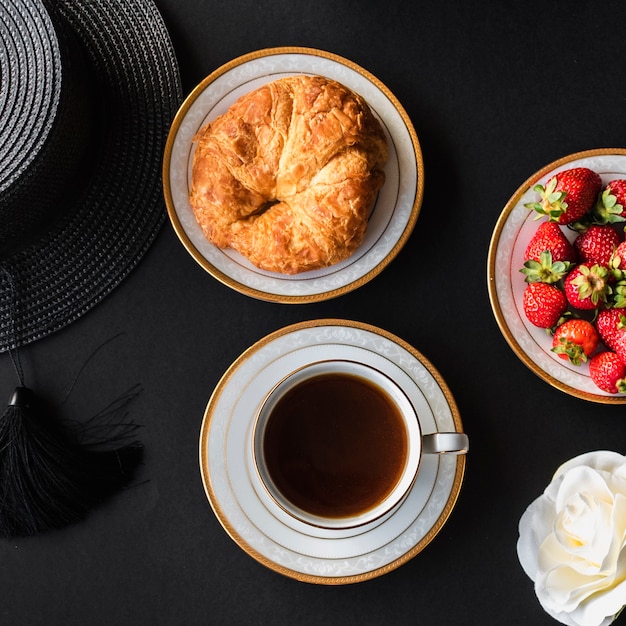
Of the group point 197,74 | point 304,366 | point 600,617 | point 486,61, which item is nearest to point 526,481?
point 600,617

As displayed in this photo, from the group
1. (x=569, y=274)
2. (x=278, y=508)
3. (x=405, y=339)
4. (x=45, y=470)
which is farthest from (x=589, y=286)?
(x=45, y=470)

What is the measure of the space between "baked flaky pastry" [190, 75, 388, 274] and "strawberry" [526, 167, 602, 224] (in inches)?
11.3

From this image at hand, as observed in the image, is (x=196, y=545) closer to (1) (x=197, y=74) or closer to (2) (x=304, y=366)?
(2) (x=304, y=366)

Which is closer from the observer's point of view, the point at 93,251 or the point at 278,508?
the point at 278,508

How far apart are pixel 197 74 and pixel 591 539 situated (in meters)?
1.09

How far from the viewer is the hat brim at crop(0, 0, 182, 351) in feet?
4.29

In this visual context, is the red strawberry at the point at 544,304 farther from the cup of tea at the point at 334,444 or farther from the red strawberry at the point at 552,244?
the cup of tea at the point at 334,444

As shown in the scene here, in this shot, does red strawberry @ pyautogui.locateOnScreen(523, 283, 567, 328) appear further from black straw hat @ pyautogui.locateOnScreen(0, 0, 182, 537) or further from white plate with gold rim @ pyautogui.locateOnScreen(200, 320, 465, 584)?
black straw hat @ pyautogui.locateOnScreen(0, 0, 182, 537)

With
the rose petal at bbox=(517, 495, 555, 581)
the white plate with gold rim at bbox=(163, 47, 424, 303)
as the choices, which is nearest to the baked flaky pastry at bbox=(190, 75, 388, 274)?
the white plate with gold rim at bbox=(163, 47, 424, 303)

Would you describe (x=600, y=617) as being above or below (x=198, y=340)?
below

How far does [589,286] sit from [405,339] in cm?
34

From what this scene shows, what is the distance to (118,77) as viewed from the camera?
1.31 meters

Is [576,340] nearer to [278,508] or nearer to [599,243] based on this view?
[599,243]

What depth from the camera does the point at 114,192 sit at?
1310mm
